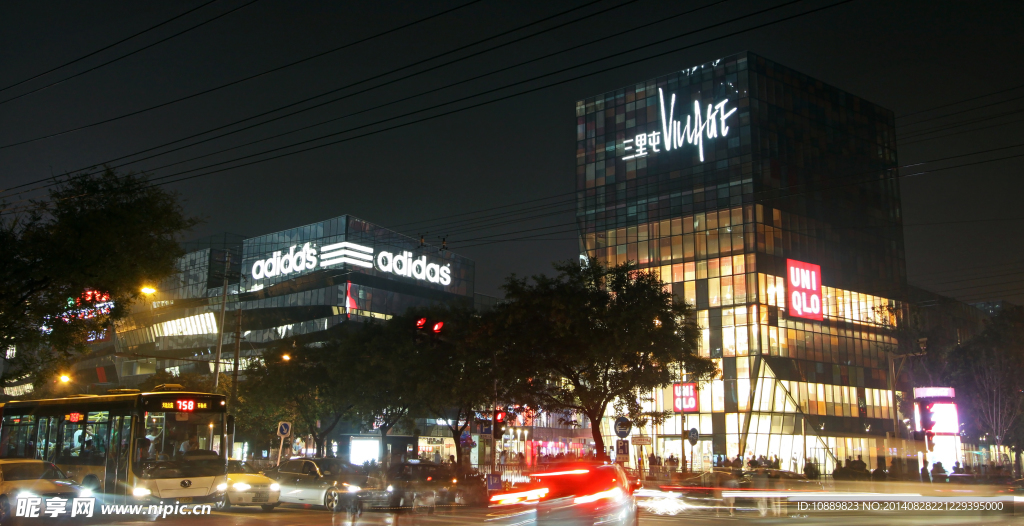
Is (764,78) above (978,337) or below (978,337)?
above

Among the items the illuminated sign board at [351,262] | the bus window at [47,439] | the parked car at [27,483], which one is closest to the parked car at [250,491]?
the bus window at [47,439]

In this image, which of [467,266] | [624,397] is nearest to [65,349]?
[624,397]

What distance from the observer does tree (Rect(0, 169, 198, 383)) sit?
21828mm

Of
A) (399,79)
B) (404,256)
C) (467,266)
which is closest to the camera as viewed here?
(399,79)

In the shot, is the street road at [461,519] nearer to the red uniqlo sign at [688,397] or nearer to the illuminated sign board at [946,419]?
the illuminated sign board at [946,419]

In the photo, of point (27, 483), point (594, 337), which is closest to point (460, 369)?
point (594, 337)

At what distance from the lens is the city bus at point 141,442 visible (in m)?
20.5

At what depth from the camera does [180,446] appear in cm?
2153

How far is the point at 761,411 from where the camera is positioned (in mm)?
60531

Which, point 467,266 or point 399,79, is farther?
point 467,266

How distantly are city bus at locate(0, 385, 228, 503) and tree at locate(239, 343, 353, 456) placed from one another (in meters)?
26.5

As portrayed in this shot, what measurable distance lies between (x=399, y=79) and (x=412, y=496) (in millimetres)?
12379

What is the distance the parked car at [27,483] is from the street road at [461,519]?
2.07 ft

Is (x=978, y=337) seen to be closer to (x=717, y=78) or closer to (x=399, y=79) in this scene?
(x=717, y=78)
